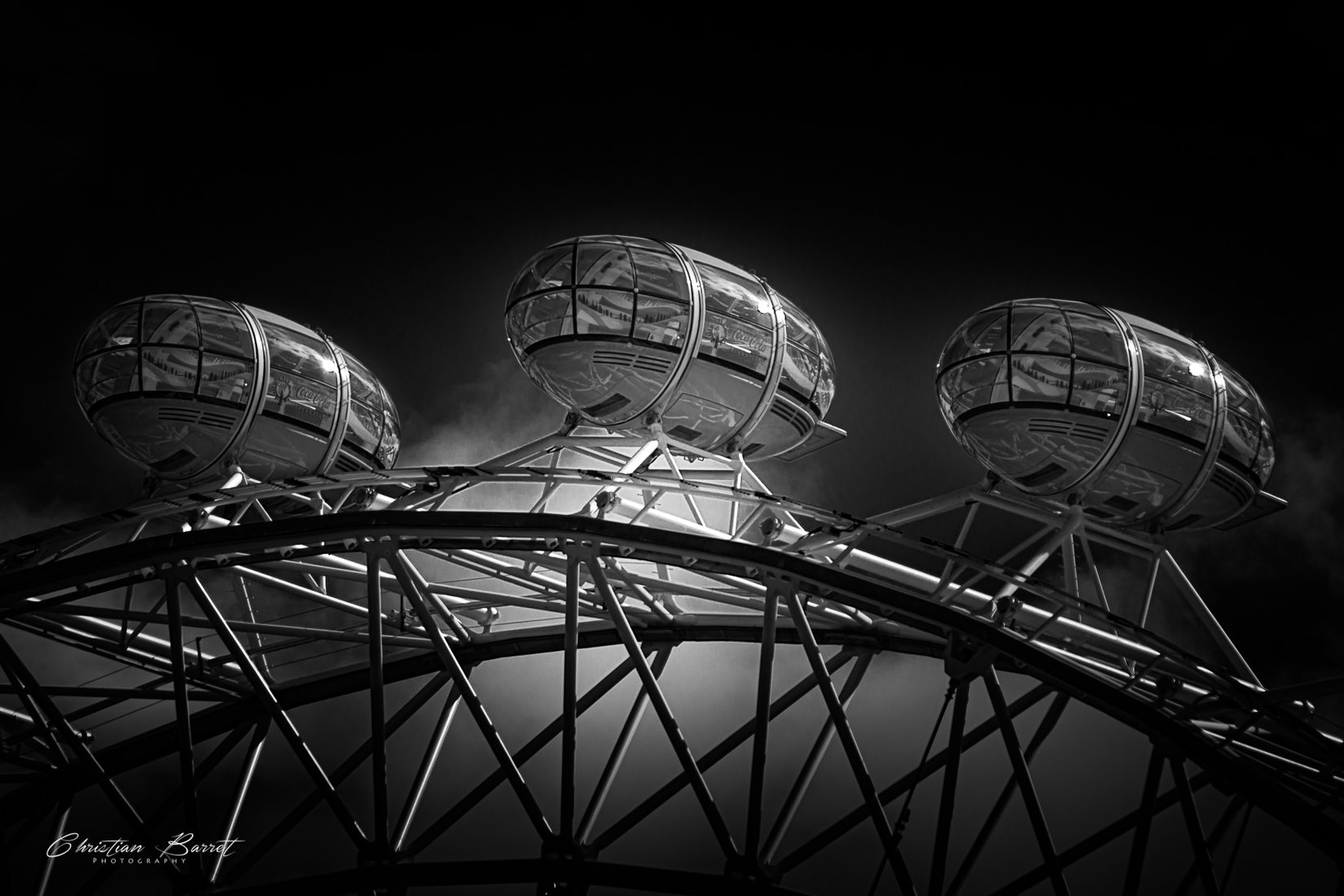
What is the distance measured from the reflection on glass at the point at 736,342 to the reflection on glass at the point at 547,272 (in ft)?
6.15

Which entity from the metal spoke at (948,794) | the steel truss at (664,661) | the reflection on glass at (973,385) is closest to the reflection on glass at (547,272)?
the steel truss at (664,661)

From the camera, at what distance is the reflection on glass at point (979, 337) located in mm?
17500

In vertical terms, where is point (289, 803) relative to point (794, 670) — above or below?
below

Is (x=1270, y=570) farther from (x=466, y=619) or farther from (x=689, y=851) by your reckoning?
(x=466, y=619)

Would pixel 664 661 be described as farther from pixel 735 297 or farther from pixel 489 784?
pixel 735 297

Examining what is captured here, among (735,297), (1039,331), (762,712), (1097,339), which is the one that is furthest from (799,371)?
(762,712)

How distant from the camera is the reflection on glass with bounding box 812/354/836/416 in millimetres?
19062

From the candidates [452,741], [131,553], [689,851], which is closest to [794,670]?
[689,851]

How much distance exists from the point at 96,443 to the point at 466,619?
14.0m

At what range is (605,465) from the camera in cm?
2712

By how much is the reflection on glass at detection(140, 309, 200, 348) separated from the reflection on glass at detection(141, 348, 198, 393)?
0.14 meters

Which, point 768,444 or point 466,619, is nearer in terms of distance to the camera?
point 768,444

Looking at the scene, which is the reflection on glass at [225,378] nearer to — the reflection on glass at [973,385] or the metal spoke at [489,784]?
the metal spoke at [489,784]

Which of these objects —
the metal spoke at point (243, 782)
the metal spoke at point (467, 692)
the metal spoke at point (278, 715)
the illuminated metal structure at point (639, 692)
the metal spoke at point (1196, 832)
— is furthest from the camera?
the metal spoke at point (243, 782)
